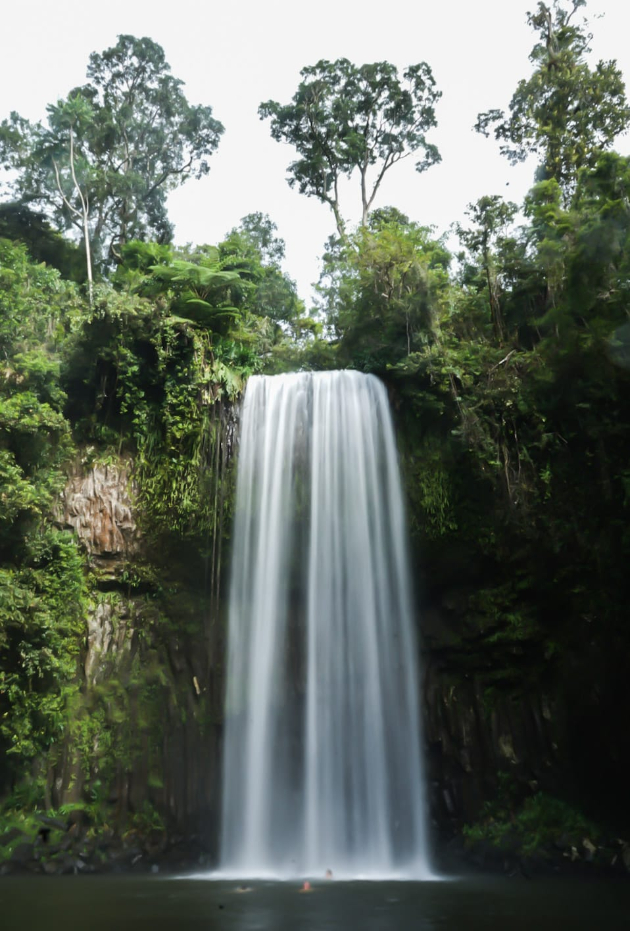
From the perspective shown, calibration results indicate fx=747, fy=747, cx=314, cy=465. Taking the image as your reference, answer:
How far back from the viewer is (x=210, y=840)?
11.2 metres

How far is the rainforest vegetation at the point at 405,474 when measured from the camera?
426 inches

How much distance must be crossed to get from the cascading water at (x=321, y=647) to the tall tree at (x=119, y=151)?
47.9 ft

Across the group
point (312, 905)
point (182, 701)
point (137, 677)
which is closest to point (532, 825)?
point (312, 905)

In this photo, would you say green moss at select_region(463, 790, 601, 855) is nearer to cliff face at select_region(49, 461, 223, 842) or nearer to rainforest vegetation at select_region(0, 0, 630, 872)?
rainforest vegetation at select_region(0, 0, 630, 872)

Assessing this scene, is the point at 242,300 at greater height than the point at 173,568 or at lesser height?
greater

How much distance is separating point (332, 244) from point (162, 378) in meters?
14.4

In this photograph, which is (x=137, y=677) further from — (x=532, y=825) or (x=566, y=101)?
(x=566, y=101)

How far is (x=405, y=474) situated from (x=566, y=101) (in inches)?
468

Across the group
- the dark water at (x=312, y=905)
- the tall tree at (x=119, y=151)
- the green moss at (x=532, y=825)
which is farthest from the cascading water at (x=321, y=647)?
the tall tree at (x=119, y=151)

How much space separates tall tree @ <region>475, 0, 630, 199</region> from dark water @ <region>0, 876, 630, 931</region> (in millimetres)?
14845

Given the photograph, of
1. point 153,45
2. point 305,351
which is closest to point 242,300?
point 305,351

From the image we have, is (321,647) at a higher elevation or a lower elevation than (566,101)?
lower

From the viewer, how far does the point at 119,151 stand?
88.6 ft

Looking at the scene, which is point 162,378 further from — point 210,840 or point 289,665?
point 210,840
